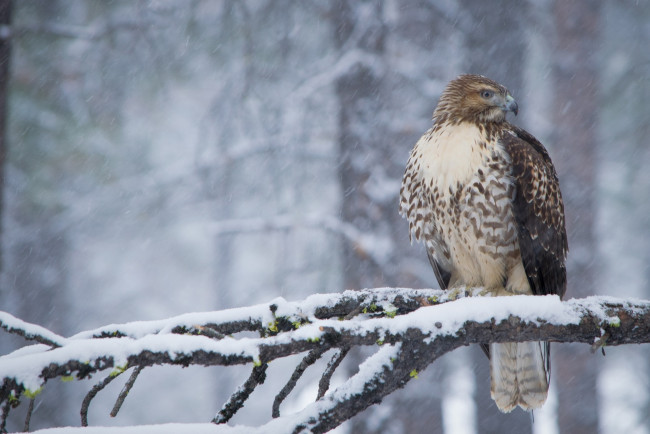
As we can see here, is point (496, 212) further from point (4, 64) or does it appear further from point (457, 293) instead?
point (4, 64)

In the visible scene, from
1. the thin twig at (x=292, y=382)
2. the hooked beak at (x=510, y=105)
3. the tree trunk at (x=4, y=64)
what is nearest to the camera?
the thin twig at (x=292, y=382)

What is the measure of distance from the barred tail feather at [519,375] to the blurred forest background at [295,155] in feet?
8.07

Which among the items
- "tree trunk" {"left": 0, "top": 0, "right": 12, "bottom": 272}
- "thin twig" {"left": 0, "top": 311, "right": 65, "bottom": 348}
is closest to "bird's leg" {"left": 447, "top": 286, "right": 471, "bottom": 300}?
"thin twig" {"left": 0, "top": 311, "right": 65, "bottom": 348}

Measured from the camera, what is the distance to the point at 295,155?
752cm

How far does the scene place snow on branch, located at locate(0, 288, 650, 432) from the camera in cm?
180

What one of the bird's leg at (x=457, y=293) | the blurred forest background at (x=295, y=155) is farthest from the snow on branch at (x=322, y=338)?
the blurred forest background at (x=295, y=155)

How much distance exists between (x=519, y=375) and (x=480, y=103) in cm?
171

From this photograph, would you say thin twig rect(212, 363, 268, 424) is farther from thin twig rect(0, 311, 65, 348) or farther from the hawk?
the hawk

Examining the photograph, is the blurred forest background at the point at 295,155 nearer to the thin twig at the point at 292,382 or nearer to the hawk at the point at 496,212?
the hawk at the point at 496,212

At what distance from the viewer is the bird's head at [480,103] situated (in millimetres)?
4121

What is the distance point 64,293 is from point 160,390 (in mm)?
3497

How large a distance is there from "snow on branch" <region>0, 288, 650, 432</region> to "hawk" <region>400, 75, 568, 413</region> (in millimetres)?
1099

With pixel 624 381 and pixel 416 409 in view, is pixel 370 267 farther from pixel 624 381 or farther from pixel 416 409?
pixel 624 381

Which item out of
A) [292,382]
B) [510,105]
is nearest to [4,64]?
[510,105]
